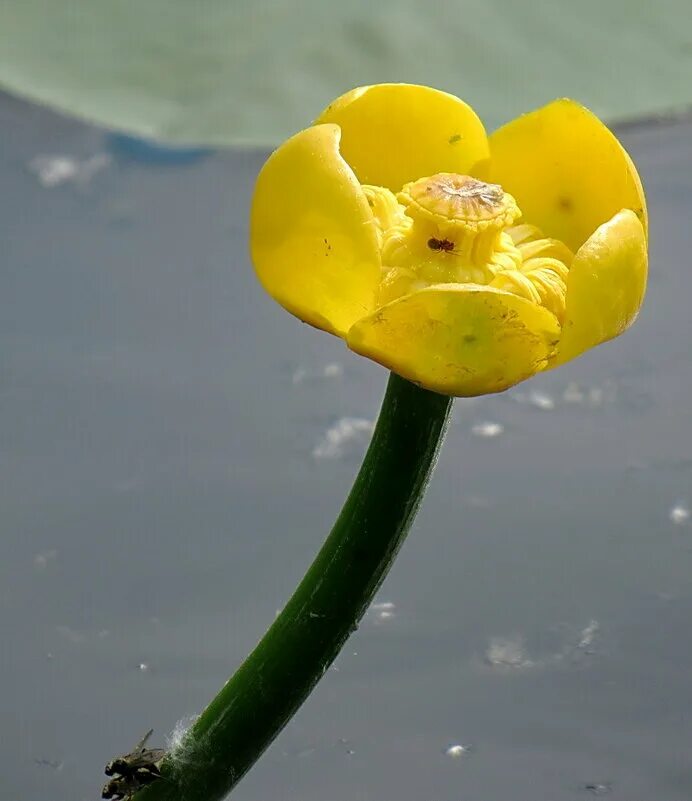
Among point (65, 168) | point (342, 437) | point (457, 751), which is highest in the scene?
point (65, 168)

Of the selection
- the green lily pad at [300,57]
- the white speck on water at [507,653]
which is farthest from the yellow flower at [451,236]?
the green lily pad at [300,57]

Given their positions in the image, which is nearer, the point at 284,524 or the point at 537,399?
the point at 284,524

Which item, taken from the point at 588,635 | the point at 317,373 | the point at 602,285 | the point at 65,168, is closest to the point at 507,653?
the point at 588,635

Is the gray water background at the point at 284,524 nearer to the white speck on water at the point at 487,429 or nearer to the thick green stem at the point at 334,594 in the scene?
the white speck on water at the point at 487,429

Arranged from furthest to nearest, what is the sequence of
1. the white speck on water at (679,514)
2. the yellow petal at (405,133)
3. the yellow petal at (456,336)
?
the white speck on water at (679,514) → the yellow petal at (405,133) → the yellow petal at (456,336)

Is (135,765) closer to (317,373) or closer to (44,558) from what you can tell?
(44,558)

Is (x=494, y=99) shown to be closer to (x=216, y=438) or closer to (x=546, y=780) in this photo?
(x=216, y=438)
